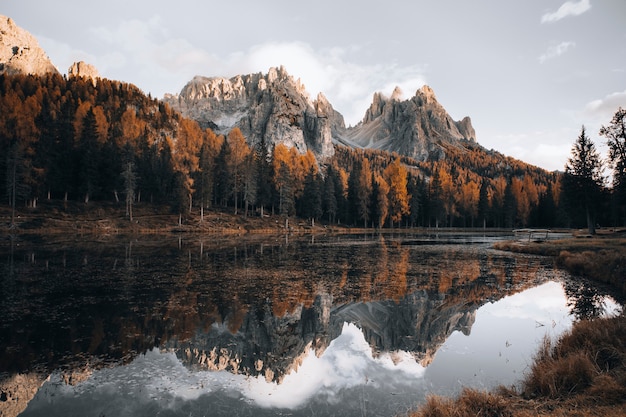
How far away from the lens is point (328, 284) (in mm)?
19797

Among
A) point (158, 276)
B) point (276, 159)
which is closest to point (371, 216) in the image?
point (276, 159)

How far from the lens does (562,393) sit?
678 centimetres

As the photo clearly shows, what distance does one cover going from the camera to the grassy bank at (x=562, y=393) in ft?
19.1

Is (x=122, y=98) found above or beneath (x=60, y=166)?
above

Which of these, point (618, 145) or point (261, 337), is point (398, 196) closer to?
point (618, 145)

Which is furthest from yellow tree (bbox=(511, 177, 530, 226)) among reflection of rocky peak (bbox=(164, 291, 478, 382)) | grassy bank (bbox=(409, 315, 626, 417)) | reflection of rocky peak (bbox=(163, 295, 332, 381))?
reflection of rocky peak (bbox=(163, 295, 332, 381))

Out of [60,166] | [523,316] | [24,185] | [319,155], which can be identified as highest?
[319,155]

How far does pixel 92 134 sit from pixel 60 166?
9.57 m

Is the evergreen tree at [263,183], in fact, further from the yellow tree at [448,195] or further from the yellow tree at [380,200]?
the yellow tree at [448,195]

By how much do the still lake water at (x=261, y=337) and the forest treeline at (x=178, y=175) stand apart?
2052 inches

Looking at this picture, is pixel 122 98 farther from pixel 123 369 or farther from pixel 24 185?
pixel 123 369

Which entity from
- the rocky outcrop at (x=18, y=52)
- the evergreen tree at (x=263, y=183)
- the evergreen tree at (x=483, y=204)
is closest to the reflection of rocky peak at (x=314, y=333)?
the evergreen tree at (x=263, y=183)

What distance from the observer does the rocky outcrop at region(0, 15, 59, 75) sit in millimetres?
127062

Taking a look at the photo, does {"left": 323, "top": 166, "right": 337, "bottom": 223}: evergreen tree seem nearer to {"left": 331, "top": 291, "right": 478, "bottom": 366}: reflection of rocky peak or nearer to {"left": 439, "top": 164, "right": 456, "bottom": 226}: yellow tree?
{"left": 439, "top": 164, "right": 456, "bottom": 226}: yellow tree
